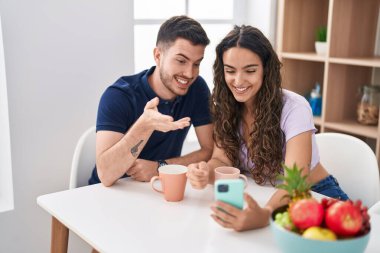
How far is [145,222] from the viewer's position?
48.7 inches

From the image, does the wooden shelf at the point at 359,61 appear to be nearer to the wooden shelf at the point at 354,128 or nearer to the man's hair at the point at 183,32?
the wooden shelf at the point at 354,128

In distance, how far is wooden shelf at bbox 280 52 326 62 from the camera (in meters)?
2.54

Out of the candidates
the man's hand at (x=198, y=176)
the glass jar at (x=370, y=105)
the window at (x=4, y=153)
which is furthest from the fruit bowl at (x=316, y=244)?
the glass jar at (x=370, y=105)

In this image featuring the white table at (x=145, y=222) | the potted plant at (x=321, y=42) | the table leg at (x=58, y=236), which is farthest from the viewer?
the potted plant at (x=321, y=42)

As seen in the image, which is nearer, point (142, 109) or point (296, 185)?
point (296, 185)

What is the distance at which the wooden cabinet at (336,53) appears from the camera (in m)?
2.46

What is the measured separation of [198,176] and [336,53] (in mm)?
1422

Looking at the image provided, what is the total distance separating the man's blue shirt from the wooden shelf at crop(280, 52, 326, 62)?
3.02ft

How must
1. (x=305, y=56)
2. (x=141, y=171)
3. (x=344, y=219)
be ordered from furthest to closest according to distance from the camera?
(x=305, y=56)
(x=141, y=171)
(x=344, y=219)

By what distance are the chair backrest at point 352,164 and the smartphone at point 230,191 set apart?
79 cm

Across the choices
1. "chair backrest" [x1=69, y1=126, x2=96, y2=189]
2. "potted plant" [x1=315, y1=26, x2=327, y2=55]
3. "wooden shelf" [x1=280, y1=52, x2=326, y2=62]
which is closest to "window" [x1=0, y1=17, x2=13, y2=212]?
"chair backrest" [x1=69, y1=126, x2=96, y2=189]

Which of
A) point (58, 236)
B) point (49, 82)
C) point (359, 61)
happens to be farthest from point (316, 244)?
point (359, 61)

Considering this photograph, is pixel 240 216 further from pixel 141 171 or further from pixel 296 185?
pixel 141 171

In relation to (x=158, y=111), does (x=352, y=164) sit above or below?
below
